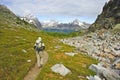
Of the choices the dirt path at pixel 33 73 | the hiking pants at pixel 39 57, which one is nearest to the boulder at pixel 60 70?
the hiking pants at pixel 39 57

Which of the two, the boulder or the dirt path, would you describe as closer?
the dirt path

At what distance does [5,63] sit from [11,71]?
5.07 metres

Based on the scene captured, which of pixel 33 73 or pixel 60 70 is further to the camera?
pixel 60 70

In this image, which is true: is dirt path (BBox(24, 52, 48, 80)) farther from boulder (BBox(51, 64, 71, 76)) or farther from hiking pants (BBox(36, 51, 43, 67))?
boulder (BBox(51, 64, 71, 76))

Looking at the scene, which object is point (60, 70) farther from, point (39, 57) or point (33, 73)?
point (33, 73)

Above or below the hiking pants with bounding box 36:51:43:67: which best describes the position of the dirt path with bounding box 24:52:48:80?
below

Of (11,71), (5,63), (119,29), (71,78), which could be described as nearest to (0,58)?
(5,63)

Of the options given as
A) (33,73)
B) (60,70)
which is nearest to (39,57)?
(33,73)

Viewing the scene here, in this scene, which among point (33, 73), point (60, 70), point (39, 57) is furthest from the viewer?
point (39, 57)

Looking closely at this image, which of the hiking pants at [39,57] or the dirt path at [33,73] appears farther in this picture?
the hiking pants at [39,57]

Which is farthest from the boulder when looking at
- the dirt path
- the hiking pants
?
the dirt path

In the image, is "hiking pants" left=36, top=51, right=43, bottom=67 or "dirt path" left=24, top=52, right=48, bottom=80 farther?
"hiking pants" left=36, top=51, right=43, bottom=67

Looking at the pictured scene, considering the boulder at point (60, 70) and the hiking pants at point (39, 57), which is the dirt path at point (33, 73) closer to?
the hiking pants at point (39, 57)

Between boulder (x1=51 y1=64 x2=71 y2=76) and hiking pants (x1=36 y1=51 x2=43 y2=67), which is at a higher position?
hiking pants (x1=36 y1=51 x2=43 y2=67)
